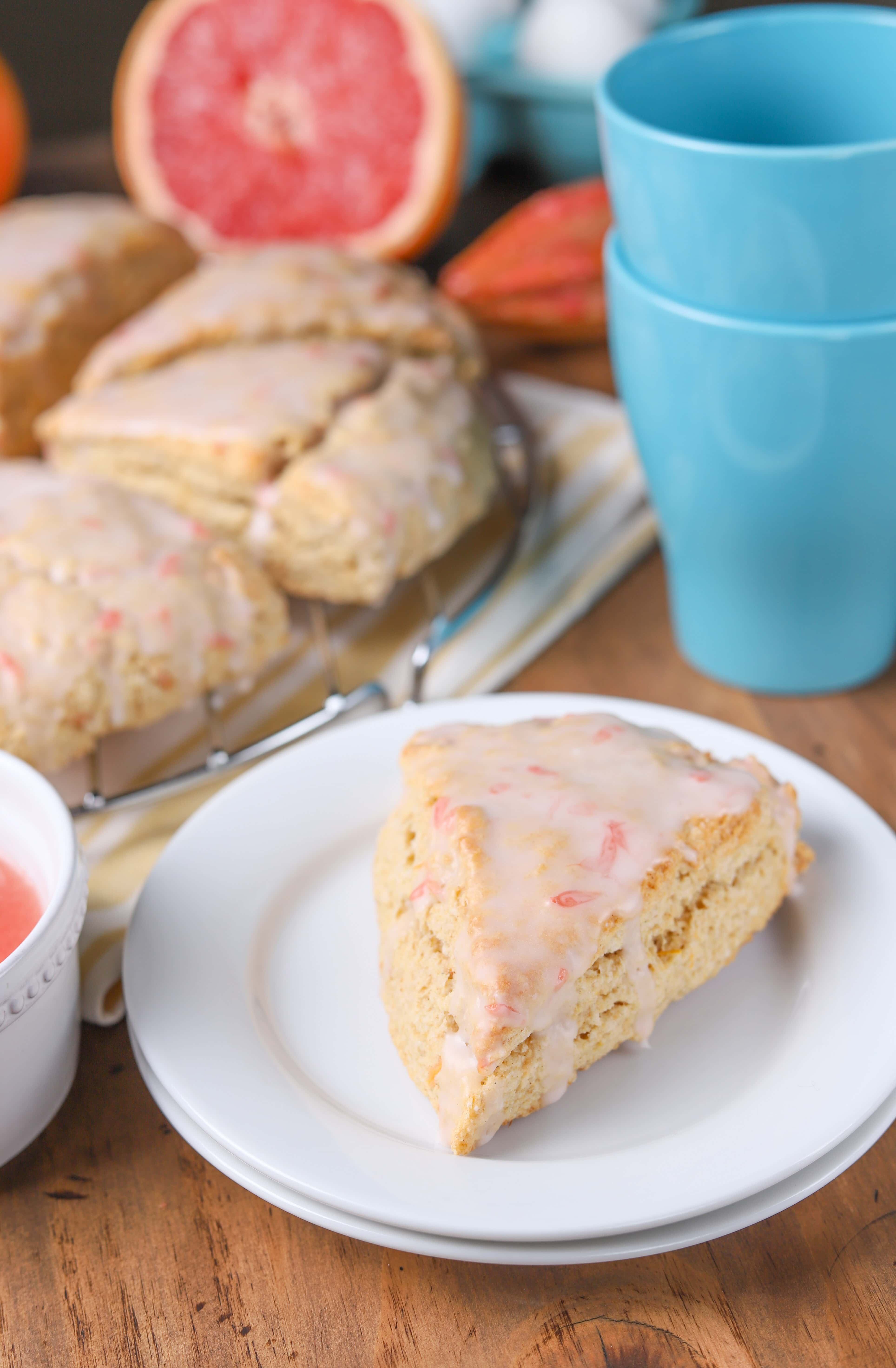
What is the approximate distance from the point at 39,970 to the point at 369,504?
76 cm

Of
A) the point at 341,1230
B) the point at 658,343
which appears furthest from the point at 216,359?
the point at 341,1230

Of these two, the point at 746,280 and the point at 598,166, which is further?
the point at 598,166

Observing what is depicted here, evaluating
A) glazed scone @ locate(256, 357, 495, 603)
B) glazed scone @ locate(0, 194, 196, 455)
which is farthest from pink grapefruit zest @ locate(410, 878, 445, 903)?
glazed scone @ locate(0, 194, 196, 455)

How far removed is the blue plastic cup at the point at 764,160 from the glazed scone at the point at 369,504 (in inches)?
14.8

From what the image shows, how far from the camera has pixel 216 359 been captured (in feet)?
5.56

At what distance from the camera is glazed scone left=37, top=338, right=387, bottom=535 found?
5.10 feet

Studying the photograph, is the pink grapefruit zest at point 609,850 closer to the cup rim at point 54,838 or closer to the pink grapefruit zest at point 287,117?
the cup rim at point 54,838

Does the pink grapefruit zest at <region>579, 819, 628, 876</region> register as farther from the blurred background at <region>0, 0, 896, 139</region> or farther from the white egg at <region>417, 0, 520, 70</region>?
the blurred background at <region>0, 0, 896, 139</region>

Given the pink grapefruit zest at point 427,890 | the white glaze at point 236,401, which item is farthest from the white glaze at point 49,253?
the pink grapefruit zest at point 427,890

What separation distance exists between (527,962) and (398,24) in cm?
199

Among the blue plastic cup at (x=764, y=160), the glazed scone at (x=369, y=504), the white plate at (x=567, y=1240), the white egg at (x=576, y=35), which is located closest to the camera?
the white plate at (x=567, y=1240)

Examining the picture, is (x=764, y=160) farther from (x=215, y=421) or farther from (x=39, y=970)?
(x=39, y=970)

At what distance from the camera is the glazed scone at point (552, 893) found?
2.96 ft

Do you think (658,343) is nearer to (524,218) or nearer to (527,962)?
(527,962)
